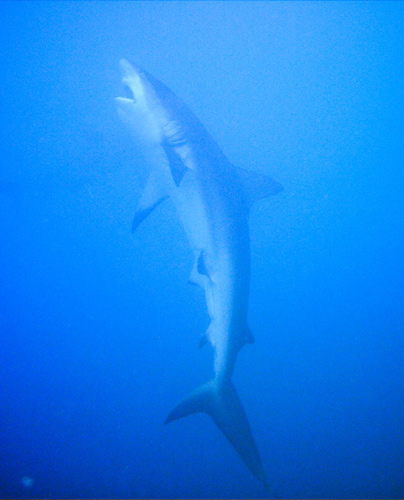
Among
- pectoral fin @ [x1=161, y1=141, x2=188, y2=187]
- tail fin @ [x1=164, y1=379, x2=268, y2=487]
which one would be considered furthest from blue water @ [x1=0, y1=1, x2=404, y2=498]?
tail fin @ [x1=164, y1=379, x2=268, y2=487]

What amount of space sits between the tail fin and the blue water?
15.4 ft

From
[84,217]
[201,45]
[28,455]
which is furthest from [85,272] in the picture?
[201,45]

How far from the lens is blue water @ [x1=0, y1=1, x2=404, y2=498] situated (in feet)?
22.7

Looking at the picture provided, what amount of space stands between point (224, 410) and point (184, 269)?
6411 mm

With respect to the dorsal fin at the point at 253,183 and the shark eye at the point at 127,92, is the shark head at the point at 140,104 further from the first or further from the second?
the dorsal fin at the point at 253,183

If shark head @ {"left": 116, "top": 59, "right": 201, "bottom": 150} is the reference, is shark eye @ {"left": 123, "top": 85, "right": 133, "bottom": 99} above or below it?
above

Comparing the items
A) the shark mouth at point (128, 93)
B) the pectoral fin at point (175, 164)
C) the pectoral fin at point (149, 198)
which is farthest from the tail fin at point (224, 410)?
the shark mouth at point (128, 93)

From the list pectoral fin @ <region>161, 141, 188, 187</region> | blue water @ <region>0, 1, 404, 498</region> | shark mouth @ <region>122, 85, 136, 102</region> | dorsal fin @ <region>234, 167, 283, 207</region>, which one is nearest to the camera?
pectoral fin @ <region>161, 141, 188, 187</region>

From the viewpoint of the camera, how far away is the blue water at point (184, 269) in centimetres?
692

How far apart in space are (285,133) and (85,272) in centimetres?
843

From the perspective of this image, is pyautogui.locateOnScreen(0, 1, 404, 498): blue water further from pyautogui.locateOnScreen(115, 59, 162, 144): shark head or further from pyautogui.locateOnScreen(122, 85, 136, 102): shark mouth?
pyautogui.locateOnScreen(115, 59, 162, 144): shark head

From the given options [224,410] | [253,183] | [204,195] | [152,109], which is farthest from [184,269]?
[152,109]

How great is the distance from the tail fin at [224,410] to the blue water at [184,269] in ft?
15.4

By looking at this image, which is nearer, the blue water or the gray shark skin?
the gray shark skin
